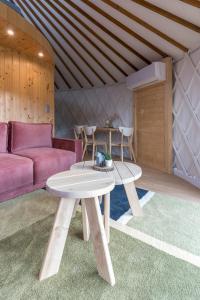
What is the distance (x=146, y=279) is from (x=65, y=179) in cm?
71

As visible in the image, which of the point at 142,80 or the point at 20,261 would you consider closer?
the point at 20,261

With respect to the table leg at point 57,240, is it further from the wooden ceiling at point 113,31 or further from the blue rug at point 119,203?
the wooden ceiling at point 113,31

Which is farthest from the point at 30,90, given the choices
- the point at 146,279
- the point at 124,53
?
the point at 146,279

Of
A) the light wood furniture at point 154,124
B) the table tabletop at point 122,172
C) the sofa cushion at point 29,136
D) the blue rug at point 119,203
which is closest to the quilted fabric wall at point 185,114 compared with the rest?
the light wood furniture at point 154,124

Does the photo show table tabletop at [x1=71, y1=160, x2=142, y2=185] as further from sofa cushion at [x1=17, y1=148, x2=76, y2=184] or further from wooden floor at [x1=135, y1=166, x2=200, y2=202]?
wooden floor at [x1=135, y1=166, x2=200, y2=202]

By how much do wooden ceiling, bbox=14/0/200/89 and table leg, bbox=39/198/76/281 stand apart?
2264 mm

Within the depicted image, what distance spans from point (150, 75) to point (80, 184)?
2.70m

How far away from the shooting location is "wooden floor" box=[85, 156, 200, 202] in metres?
2.32

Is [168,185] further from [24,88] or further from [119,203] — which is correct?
[24,88]

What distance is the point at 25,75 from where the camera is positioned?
325 centimetres

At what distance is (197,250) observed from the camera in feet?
4.22

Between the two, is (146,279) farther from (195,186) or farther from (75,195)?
(195,186)

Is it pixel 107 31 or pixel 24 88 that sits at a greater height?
pixel 107 31

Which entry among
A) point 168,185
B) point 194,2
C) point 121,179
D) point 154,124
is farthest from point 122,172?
point 154,124
